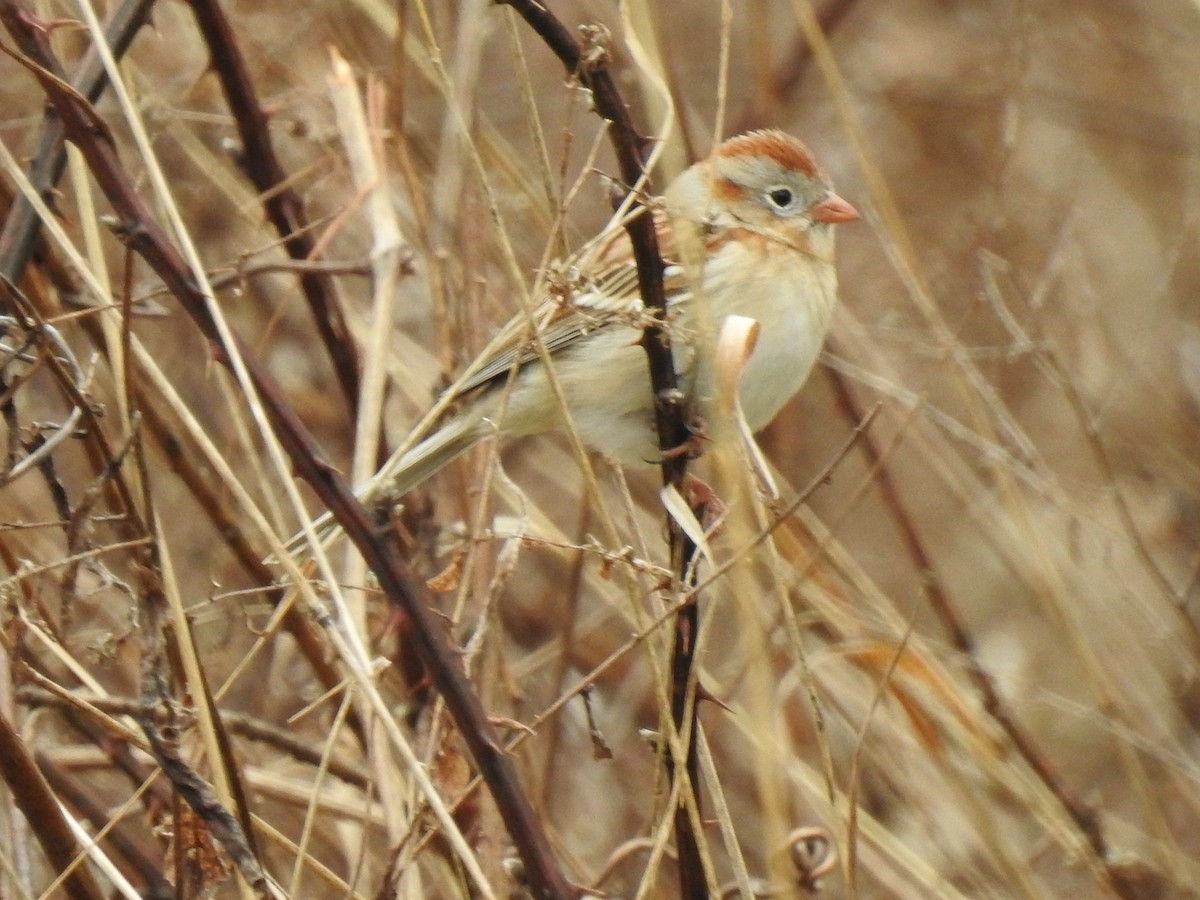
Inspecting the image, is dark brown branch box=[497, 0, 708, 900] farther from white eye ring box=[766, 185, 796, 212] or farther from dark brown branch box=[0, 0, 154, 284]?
white eye ring box=[766, 185, 796, 212]

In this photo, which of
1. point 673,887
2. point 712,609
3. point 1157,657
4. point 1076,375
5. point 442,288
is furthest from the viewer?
point 1076,375

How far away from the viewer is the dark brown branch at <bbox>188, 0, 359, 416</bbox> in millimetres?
2717

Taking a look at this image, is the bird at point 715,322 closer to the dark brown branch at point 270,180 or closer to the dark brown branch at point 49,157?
the dark brown branch at point 270,180

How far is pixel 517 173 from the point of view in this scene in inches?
122

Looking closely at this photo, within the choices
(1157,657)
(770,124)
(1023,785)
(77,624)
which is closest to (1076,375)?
(1157,657)

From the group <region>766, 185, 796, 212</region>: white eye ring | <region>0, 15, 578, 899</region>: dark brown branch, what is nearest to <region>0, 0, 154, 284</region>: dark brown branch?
<region>0, 15, 578, 899</region>: dark brown branch

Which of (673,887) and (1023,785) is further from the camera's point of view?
(673,887)

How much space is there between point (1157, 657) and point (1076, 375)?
0.94 meters

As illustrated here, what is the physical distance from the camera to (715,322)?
280 centimetres

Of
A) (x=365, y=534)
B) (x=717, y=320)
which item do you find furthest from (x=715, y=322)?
(x=365, y=534)

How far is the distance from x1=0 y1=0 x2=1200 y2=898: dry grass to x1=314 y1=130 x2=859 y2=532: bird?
126 millimetres

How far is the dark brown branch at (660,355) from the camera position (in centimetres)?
174

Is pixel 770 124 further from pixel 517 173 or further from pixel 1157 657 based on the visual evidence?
pixel 1157 657

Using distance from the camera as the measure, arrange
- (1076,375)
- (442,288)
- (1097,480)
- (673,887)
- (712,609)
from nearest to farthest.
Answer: (712,609), (442,288), (673,887), (1076,375), (1097,480)
